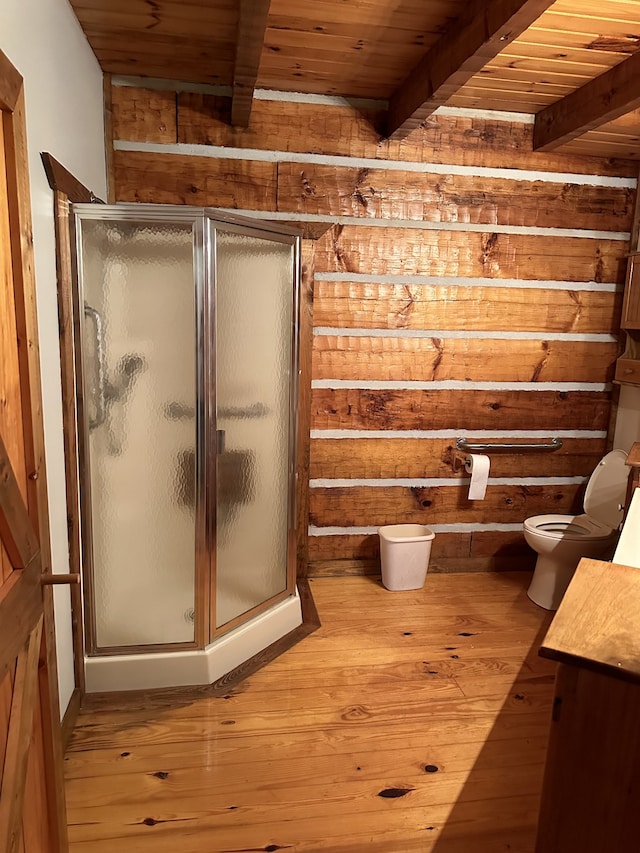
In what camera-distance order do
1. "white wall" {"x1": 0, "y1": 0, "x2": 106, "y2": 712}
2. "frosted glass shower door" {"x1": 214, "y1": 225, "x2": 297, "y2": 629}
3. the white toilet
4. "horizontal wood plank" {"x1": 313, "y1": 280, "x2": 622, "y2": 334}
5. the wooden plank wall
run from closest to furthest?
"white wall" {"x1": 0, "y1": 0, "x2": 106, "y2": 712} → "frosted glass shower door" {"x1": 214, "y1": 225, "x2": 297, "y2": 629} → the wooden plank wall → the white toilet → "horizontal wood plank" {"x1": 313, "y1": 280, "x2": 622, "y2": 334}

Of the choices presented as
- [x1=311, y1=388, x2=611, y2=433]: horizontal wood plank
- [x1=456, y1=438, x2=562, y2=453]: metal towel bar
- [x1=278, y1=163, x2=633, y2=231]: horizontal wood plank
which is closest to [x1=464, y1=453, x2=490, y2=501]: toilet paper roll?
[x1=456, y1=438, x2=562, y2=453]: metal towel bar

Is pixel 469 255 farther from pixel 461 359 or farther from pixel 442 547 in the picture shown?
pixel 442 547

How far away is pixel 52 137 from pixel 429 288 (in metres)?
2.00

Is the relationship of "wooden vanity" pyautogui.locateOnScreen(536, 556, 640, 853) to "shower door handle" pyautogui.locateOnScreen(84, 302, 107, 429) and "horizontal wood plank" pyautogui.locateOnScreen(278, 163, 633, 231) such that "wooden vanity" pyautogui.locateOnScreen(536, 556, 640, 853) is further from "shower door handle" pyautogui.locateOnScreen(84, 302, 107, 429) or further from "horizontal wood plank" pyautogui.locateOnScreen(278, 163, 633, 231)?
"horizontal wood plank" pyautogui.locateOnScreen(278, 163, 633, 231)

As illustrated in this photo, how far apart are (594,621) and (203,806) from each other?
1.42m

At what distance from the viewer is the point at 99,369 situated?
2.24 metres

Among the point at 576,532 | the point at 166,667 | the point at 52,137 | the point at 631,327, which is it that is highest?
the point at 52,137

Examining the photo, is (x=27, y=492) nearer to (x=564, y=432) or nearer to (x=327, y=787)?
(x=327, y=787)

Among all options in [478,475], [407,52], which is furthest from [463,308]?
[407,52]

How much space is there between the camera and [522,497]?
365 cm

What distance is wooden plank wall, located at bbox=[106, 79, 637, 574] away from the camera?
302cm

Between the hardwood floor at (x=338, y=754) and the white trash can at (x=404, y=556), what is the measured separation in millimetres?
416

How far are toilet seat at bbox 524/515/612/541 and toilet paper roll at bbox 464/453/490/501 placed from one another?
296 millimetres

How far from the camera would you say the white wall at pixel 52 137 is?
5.64ft
